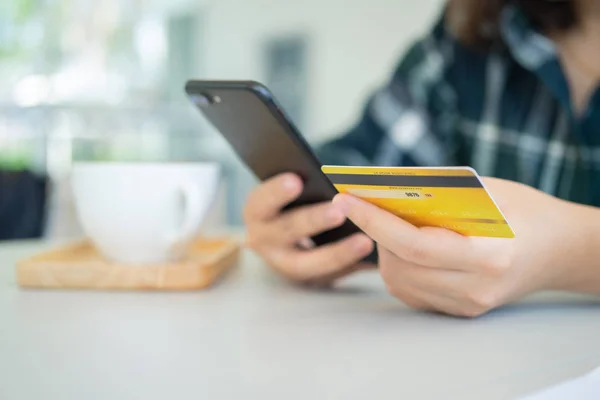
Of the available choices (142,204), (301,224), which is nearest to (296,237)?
(301,224)

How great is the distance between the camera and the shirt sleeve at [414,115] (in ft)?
3.00

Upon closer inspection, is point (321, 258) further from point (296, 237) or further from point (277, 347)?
point (277, 347)

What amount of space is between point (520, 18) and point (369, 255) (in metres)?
0.49

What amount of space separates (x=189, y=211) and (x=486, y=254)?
25cm

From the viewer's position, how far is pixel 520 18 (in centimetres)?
82

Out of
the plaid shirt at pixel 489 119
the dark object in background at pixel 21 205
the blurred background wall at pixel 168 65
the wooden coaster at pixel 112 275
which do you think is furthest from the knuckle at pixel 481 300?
the blurred background wall at pixel 168 65

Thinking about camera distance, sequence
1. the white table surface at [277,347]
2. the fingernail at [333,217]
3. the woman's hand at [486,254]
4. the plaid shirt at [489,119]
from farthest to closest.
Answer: the plaid shirt at [489,119]
the fingernail at [333,217]
the woman's hand at [486,254]
the white table surface at [277,347]

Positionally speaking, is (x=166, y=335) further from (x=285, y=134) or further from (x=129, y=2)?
(x=129, y=2)

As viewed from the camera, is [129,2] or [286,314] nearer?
[286,314]

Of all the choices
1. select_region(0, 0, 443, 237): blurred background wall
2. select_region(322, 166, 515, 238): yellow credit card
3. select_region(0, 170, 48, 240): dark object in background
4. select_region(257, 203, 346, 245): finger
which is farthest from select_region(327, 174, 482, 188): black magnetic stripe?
select_region(0, 0, 443, 237): blurred background wall

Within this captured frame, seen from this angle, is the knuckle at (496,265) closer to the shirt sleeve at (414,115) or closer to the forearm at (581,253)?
the forearm at (581,253)

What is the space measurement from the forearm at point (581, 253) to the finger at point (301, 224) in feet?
0.53

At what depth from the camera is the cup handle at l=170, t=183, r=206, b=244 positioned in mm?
509

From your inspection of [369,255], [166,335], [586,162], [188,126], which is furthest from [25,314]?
[188,126]
